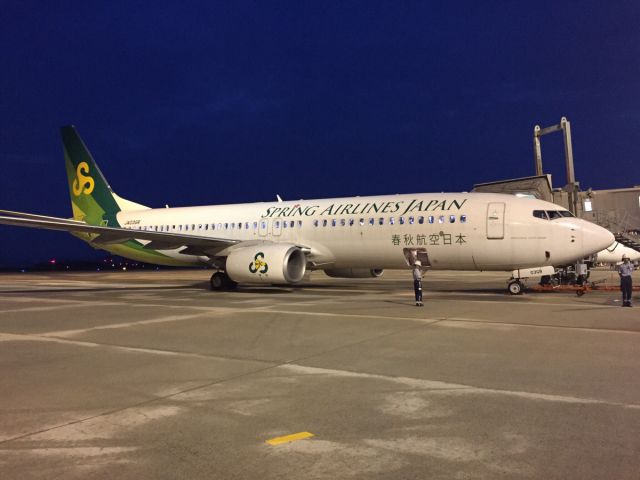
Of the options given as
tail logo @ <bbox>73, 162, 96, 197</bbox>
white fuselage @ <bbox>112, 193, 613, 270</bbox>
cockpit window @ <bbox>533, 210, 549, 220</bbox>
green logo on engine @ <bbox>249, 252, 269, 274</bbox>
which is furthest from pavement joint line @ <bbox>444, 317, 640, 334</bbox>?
tail logo @ <bbox>73, 162, 96, 197</bbox>

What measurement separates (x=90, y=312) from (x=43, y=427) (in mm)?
9046

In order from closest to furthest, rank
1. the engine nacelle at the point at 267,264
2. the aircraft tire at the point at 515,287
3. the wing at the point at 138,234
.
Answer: the aircraft tire at the point at 515,287 → the engine nacelle at the point at 267,264 → the wing at the point at 138,234

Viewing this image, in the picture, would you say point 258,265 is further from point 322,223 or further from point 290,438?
point 290,438

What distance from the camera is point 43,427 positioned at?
14.5ft

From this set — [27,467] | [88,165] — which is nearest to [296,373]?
[27,467]

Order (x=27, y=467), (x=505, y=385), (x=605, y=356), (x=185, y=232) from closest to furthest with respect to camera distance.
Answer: (x=27, y=467)
(x=505, y=385)
(x=605, y=356)
(x=185, y=232)

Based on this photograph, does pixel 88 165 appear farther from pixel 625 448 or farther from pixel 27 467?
pixel 625 448

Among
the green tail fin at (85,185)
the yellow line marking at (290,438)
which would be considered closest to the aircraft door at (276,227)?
the green tail fin at (85,185)

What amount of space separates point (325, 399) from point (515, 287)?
12.1 meters

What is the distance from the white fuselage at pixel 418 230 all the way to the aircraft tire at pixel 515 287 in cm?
53

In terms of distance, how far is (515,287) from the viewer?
15750mm

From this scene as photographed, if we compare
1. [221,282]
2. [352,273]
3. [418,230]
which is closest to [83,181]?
[221,282]

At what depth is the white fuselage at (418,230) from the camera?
15.0 metres

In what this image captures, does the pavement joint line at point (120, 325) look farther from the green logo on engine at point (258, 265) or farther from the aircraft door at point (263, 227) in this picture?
the aircraft door at point (263, 227)
